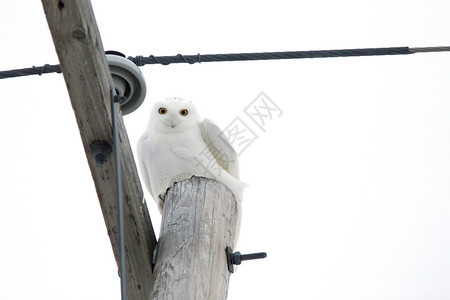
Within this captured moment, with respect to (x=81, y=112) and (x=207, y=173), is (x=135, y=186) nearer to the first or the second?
(x=81, y=112)

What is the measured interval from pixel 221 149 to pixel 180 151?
30 centimetres

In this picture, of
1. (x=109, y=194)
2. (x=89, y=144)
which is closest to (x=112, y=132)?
(x=89, y=144)

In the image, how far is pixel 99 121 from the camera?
5.94 feet

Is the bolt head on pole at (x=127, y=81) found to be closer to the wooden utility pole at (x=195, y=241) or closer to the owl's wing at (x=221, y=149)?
the wooden utility pole at (x=195, y=241)

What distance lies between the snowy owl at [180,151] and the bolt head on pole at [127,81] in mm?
682

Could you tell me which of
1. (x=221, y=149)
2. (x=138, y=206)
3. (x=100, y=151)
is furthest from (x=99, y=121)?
(x=221, y=149)

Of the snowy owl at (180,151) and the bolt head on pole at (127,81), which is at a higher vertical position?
the bolt head on pole at (127,81)

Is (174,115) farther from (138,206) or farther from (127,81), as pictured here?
(138,206)

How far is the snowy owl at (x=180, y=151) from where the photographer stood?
9.40 feet

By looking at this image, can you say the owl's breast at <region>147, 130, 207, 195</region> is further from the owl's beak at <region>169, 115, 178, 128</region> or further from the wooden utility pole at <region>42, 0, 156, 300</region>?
the wooden utility pole at <region>42, 0, 156, 300</region>

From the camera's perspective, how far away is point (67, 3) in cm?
162

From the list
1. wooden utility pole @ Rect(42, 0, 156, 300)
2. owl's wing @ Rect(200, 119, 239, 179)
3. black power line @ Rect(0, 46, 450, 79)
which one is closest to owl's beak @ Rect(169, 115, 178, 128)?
owl's wing @ Rect(200, 119, 239, 179)

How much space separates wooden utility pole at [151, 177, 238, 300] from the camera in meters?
1.88

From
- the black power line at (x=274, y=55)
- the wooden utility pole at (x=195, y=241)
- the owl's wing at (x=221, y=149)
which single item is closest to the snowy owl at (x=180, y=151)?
the owl's wing at (x=221, y=149)
